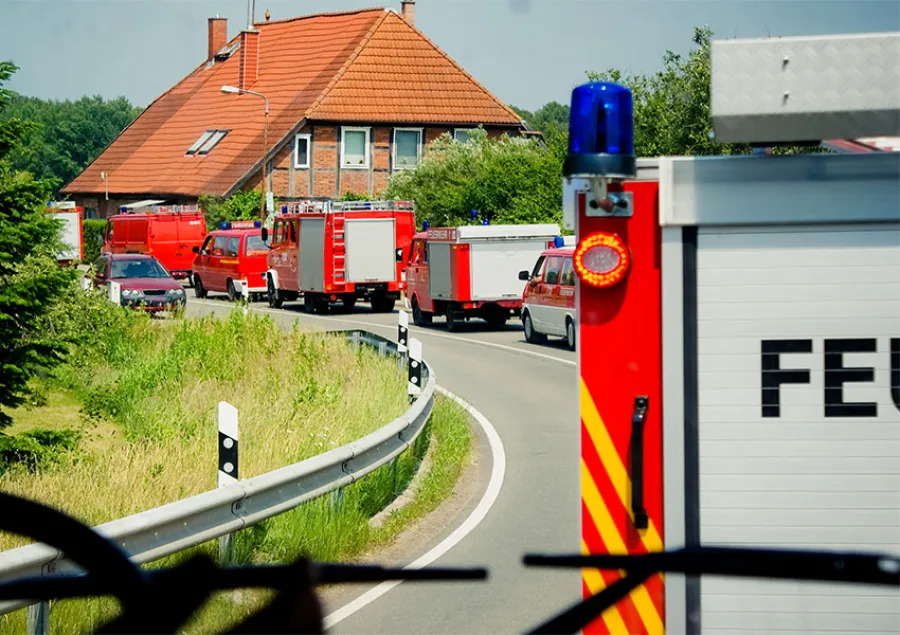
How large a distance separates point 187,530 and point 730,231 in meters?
4.11

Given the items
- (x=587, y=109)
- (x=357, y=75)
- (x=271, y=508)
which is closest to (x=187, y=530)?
(x=271, y=508)

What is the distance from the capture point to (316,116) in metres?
60.9

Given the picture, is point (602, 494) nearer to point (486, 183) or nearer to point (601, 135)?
point (601, 135)

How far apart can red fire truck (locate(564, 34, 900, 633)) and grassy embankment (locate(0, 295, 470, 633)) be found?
1.30 metres

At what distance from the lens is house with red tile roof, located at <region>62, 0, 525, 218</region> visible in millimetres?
61781

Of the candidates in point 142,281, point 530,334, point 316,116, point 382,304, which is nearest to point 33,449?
point 530,334

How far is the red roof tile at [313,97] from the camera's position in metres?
62.6

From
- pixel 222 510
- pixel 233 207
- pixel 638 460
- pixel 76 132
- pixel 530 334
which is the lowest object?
pixel 530 334

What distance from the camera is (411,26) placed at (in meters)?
65.8

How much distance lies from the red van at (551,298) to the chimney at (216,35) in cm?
5213

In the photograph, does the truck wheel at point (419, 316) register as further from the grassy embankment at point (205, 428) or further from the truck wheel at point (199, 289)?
the truck wheel at point (199, 289)

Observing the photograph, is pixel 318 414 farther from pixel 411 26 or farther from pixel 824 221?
pixel 411 26

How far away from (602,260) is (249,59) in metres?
66.6

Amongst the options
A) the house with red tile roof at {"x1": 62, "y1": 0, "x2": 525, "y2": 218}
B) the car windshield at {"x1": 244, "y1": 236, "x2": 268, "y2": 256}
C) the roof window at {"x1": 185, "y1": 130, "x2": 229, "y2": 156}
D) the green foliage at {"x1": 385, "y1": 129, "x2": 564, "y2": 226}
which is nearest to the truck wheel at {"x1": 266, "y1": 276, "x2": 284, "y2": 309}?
the car windshield at {"x1": 244, "y1": 236, "x2": 268, "y2": 256}
